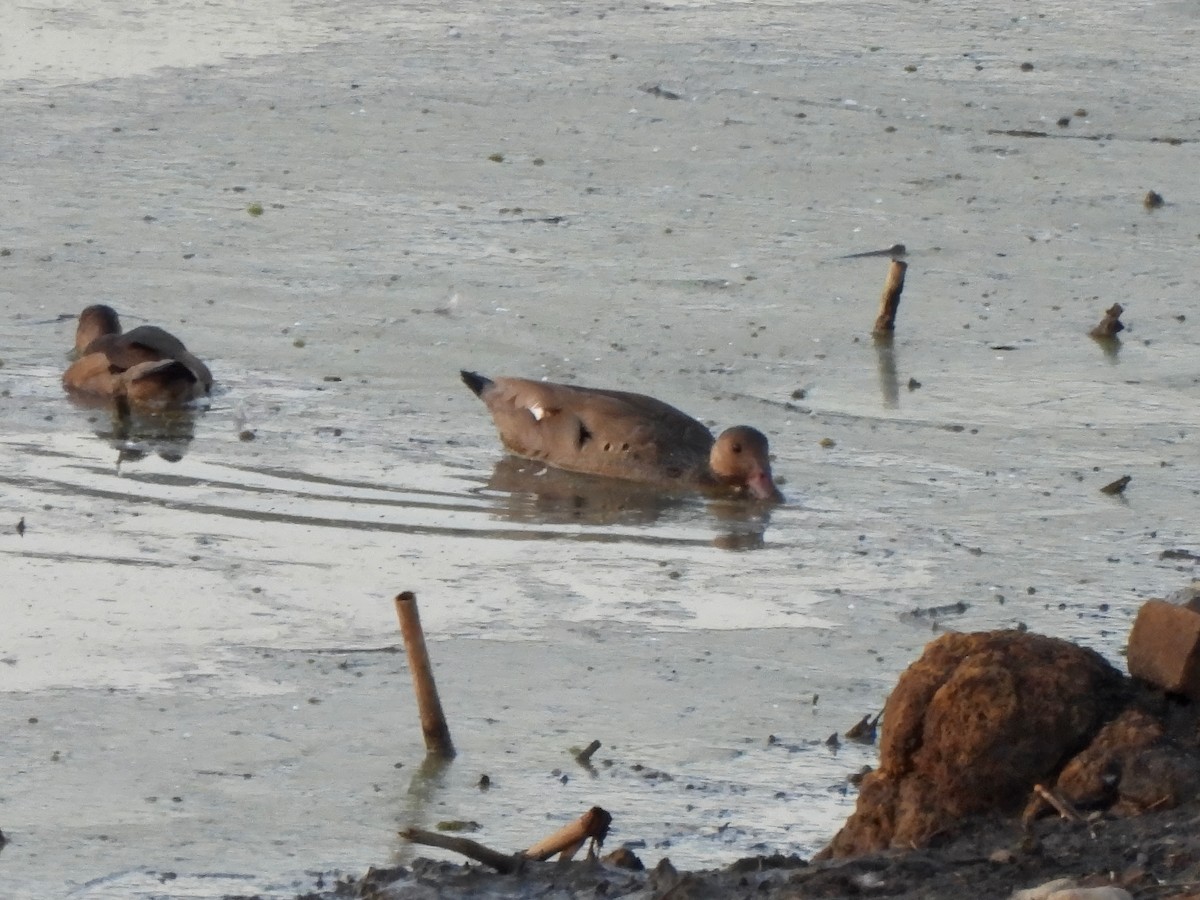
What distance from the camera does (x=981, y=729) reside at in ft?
18.0

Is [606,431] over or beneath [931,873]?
over

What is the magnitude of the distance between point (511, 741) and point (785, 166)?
9.14m

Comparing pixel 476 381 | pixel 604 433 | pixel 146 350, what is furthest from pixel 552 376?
pixel 146 350

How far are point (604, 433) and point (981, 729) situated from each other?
5.27 meters

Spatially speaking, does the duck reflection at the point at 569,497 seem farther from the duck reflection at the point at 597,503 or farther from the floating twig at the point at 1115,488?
the floating twig at the point at 1115,488

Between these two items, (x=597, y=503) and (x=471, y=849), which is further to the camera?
(x=597, y=503)

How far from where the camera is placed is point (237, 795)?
660 cm

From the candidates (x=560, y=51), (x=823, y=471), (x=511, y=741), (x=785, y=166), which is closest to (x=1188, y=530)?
(x=823, y=471)

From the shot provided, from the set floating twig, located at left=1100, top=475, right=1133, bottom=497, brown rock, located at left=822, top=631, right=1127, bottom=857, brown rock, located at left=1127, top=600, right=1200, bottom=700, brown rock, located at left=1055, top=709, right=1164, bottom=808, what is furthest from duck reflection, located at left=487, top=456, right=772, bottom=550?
brown rock, located at left=1055, top=709, right=1164, bottom=808

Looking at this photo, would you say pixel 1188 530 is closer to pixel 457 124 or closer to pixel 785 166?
pixel 785 166

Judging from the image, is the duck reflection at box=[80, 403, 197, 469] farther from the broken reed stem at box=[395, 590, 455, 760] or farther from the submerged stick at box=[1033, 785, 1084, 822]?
the submerged stick at box=[1033, 785, 1084, 822]

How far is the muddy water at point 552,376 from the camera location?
691cm

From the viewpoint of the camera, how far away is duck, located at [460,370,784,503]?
10.5 m

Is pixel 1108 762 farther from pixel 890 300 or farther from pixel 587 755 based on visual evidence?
pixel 890 300
